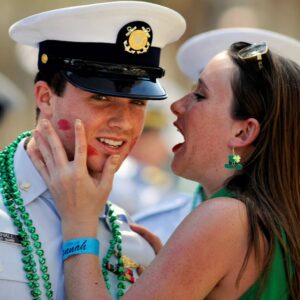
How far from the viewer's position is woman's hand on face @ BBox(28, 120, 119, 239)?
4305 millimetres

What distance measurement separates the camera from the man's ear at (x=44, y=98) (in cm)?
448

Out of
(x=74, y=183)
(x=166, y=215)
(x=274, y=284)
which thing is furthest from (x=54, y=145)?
(x=166, y=215)

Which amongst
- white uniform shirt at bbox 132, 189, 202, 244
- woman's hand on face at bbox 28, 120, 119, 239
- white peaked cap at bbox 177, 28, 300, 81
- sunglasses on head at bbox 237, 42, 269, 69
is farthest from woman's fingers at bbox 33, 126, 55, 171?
white uniform shirt at bbox 132, 189, 202, 244

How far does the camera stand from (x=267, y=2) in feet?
49.6

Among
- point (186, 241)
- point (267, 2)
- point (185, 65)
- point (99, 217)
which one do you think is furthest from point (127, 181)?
point (267, 2)

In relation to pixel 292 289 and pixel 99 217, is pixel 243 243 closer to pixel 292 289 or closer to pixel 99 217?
pixel 292 289

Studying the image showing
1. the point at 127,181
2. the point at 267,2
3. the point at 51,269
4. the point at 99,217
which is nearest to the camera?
the point at 51,269

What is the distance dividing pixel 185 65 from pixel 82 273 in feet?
6.42

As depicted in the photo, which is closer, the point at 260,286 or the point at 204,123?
the point at 260,286

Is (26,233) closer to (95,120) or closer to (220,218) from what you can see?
(95,120)

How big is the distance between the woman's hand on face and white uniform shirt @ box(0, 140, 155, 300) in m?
0.07

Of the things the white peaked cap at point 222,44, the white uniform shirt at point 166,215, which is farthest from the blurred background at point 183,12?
the white peaked cap at point 222,44

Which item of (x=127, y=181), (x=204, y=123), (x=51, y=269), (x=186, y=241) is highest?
(x=204, y=123)

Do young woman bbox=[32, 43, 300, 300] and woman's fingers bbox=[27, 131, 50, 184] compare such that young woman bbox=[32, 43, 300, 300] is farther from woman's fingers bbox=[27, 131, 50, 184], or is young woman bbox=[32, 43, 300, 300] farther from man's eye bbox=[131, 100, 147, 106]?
man's eye bbox=[131, 100, 147, 106]
